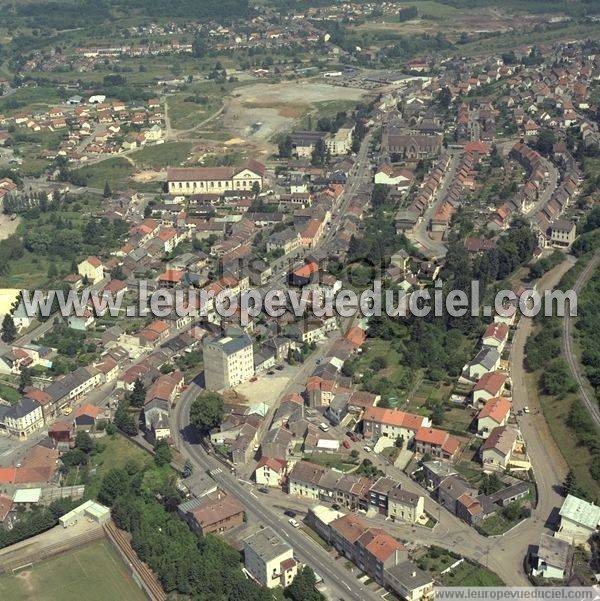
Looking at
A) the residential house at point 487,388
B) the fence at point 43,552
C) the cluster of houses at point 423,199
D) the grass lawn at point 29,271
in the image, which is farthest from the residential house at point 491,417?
the grass lawn at point 29,271

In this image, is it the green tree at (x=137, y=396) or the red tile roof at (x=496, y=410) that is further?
the green tree at (x=137, y=396)

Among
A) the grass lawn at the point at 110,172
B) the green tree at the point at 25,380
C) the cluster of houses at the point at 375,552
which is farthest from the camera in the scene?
the grass lawn at the point at 110,172

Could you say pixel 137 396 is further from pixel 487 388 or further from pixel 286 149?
pixel 286 149

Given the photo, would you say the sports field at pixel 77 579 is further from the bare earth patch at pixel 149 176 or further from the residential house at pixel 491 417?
the bare earth patch at pixel 149 176

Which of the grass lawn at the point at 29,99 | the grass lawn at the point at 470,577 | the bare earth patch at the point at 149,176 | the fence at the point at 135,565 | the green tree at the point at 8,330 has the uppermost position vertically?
the grass lawn at the point at 29,99

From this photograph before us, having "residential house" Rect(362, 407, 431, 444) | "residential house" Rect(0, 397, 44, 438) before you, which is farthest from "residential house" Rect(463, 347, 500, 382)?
"residential house" Rect(0, 397, 44, 438)
